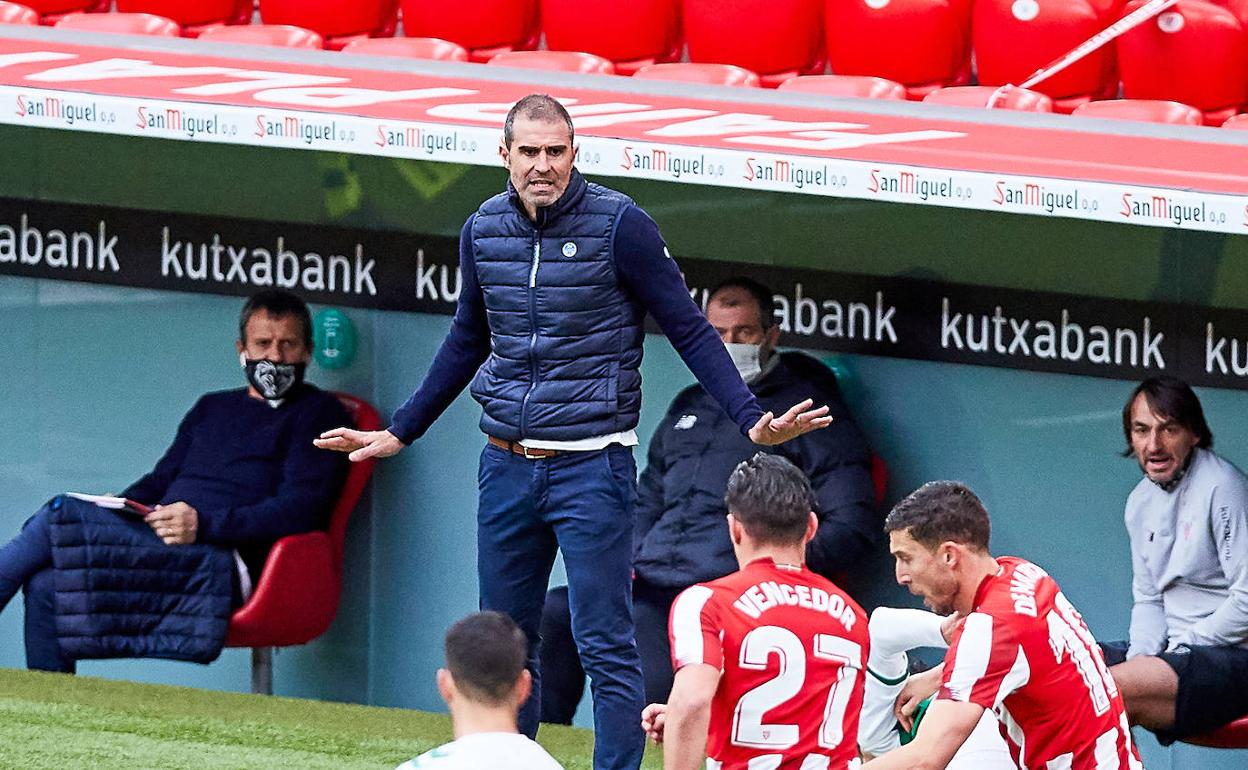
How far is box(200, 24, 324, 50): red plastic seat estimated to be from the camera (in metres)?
7.65

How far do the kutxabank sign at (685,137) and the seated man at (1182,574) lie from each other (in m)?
0.56

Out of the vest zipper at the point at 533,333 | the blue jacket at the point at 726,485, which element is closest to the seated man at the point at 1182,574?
the blue jacket at the point at 726,485

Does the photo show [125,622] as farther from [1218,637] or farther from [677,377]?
[1218,637]

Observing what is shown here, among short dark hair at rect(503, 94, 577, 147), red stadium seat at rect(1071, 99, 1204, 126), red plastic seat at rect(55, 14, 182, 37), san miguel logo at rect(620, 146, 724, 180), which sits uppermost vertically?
red plastic seat at rect(55, 14, 182, 37)

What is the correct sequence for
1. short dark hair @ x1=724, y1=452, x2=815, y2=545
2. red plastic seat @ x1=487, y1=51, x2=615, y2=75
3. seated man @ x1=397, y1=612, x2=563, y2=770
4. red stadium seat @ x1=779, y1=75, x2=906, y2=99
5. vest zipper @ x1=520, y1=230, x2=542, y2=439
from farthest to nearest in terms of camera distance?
red plastic seat @ x1=487, y1=51, x2=615, y2=75, red stadium seat @ x1=779, y1=75, x2=906, y2=99, vest zipper @ x1=520, y1=230, x2=542, y2=439, short dark hair @ x1=724, y1=452, x2=815, y2=545, seated man @ x1=397, y1=612, x2=563, y2=770

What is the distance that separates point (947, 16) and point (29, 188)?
2908 mm

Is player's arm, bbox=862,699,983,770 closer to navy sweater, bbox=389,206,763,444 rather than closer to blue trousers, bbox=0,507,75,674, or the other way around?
navy sweater, bbox=389,206,763,444

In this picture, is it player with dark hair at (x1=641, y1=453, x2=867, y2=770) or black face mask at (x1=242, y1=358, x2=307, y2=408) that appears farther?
black face mask at (x1=242, y1=358, x2=307, y2=408)

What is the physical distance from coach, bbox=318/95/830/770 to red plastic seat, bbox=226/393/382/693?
208cm

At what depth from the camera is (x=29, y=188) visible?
7.38 meters

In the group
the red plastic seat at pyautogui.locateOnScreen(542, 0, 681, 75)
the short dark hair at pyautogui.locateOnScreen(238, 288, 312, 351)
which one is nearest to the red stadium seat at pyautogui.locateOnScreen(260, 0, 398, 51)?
the red plastic seat at pyautogui.locateOnScreen(542, 0, 681, 75)

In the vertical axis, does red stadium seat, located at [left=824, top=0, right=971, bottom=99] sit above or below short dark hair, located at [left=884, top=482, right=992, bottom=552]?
above

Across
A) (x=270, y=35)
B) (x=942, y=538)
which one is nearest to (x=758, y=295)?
(x=942, y=538)

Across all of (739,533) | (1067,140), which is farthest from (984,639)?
(1067,140)
